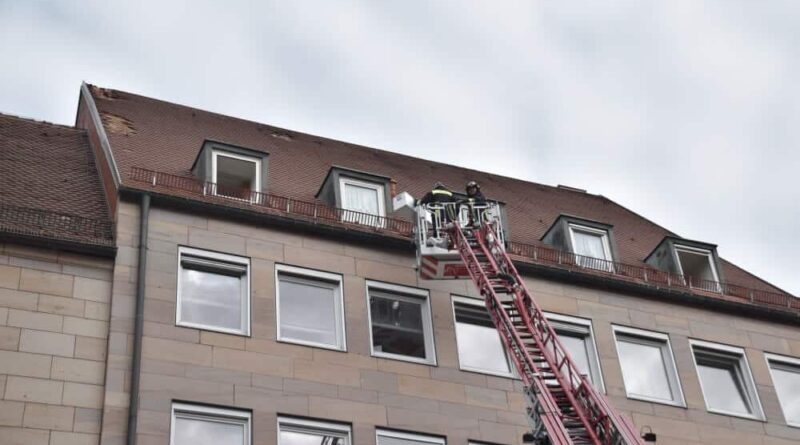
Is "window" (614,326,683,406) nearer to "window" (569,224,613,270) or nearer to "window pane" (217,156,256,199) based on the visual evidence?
"window" (569,224,613,270)

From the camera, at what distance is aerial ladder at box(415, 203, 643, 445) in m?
19.8

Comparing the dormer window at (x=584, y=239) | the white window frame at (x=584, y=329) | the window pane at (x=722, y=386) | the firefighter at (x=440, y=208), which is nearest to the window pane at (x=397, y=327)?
the firefighter at (x=440, y=208)

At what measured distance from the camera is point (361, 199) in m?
27.4

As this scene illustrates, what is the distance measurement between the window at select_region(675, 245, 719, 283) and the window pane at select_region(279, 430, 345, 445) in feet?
37.6

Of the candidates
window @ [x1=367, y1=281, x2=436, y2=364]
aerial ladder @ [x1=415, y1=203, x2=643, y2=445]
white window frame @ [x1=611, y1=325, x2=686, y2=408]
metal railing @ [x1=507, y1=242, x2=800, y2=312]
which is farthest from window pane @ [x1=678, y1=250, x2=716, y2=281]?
window @ [x1=367, y1=281, x2=436, y2=364]

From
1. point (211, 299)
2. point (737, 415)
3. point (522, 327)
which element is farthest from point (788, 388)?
point (211, 299)

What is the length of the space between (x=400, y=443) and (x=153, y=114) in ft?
39.7

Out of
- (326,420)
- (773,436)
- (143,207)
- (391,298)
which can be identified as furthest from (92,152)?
(773,436)

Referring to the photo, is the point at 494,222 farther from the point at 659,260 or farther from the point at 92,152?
the point at 92,152

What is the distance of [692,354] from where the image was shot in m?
27.3

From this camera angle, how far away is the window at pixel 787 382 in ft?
90.4

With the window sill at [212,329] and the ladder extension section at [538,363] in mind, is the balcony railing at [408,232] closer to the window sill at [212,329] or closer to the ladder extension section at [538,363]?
the ladder extension section at [538,363]

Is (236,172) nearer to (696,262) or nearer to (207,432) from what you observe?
(207,432)

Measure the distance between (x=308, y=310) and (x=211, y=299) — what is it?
6.15ft
